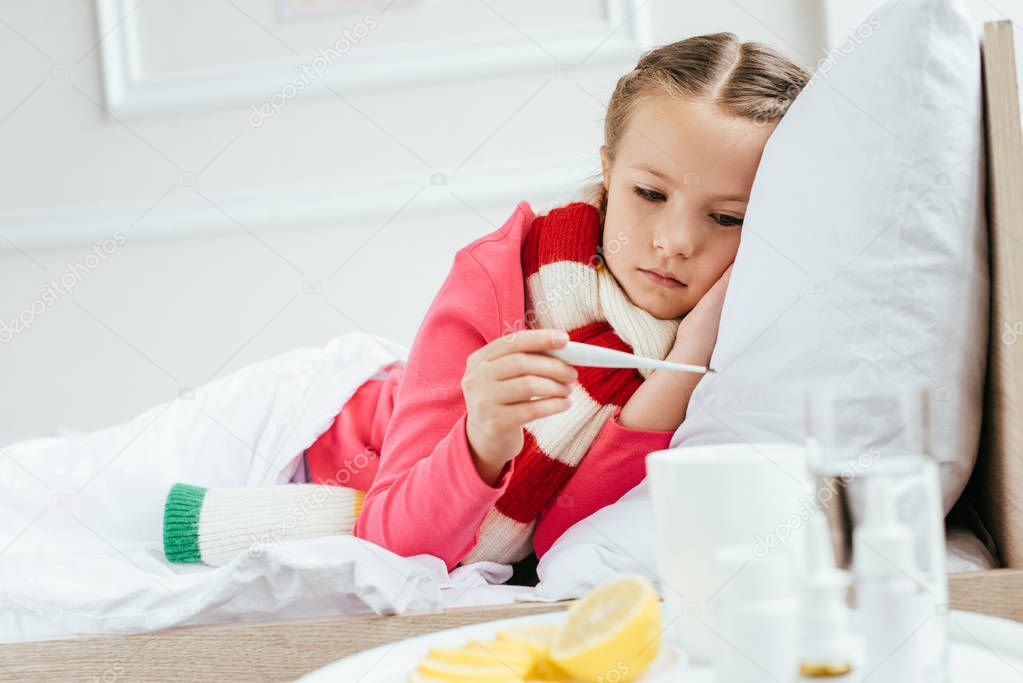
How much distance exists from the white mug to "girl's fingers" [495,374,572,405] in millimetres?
256

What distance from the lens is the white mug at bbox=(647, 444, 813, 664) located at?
46cm

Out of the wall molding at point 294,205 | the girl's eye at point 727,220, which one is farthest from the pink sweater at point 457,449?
the wall molding at point 294,205

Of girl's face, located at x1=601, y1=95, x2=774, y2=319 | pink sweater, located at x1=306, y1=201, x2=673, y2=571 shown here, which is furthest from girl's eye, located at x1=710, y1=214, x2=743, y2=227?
pink sweater, located at x1=306, y1=201, x2=673, y2=571

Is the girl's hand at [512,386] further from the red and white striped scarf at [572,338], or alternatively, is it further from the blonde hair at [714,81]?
the blonde hair at [714,81]

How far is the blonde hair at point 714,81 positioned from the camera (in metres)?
1.01

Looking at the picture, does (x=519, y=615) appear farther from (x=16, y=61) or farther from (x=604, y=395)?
(x=16, y=61)

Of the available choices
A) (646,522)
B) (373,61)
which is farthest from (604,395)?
(373,61)

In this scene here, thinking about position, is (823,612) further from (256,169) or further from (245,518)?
(256,169)

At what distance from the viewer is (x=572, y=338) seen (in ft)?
3.45

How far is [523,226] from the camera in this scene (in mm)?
1121

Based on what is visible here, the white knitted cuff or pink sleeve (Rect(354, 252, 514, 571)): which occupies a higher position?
pink sleeve (Rect(354, 252, 514, 571))

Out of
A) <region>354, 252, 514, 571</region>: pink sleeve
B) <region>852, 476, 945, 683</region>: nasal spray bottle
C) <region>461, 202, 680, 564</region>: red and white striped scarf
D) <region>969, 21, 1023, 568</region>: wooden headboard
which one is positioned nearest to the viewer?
<region>852, 476, 945, 683</region>: nasal spray bottle

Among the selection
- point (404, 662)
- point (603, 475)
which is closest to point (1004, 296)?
point (603, 475)

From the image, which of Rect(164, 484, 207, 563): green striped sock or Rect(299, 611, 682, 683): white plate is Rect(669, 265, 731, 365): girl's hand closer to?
Rect(299, 611, 682, 683): white plate
